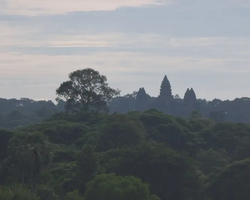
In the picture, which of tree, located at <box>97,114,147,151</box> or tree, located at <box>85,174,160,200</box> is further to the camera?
tree, located at <box>97,114,147,151</box>

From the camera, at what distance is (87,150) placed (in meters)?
62.1

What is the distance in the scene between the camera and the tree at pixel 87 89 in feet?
383

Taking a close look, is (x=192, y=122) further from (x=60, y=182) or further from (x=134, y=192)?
(x=134, y=192)

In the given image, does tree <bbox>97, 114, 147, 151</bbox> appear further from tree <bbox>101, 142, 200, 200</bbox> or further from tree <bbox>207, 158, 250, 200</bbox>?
tree <bbox>207, 158, 250, 200</bbox>

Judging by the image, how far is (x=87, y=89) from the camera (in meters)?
117

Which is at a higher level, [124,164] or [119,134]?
[119,134]

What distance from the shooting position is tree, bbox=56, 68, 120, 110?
383 ft

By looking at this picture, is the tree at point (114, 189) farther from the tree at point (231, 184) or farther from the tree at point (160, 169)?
the tree at point (231, 184)

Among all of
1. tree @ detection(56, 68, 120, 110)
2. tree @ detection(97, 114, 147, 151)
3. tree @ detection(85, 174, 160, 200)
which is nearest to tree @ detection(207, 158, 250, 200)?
tree @ detection(85, 174, 160, 200)

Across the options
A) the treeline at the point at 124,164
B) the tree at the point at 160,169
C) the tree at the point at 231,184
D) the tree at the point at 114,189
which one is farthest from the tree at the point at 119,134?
the tree at the point at 114,189

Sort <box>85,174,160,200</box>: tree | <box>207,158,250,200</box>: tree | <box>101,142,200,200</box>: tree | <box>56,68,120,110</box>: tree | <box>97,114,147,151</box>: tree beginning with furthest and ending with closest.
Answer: <box>56,68,120,110</box>: tree → <box>97,114,147,151</box>: tree → <box>101,142,200,200</box>: tree → <box>207,158,250,200</box>: tree → <box>85,174,160,200</box>: tree

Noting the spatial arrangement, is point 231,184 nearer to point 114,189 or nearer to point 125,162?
point 125,162

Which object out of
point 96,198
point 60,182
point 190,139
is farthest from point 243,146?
point 96,198

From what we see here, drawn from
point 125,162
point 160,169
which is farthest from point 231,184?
point 125,162
